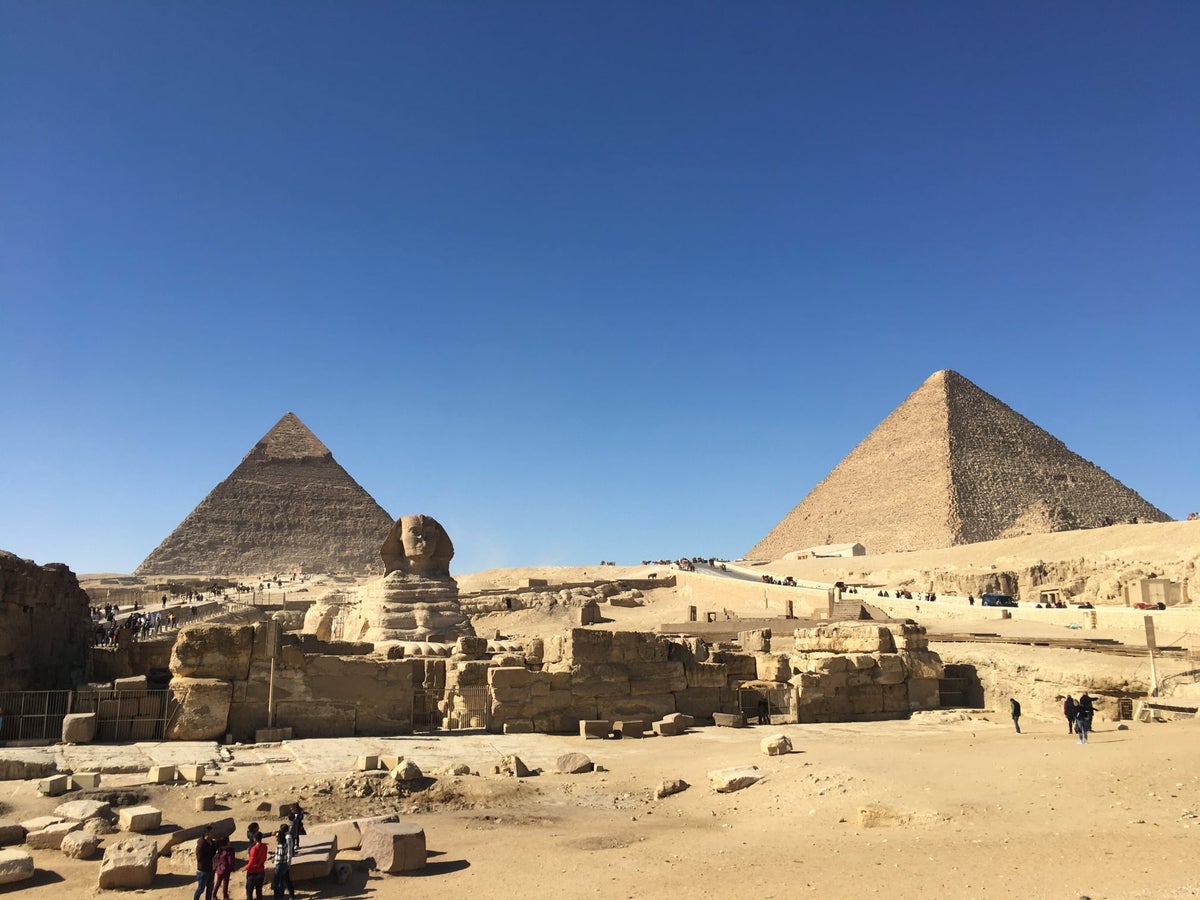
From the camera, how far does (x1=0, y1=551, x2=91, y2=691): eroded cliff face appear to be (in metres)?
9.96

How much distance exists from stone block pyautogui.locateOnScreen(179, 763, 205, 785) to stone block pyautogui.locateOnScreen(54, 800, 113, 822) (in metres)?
0.76

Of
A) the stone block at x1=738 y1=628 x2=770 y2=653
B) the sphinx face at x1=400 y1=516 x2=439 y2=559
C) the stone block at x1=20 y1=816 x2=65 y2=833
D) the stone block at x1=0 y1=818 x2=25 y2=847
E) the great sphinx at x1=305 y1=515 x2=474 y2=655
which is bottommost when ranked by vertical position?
the stone block at x1=0 y1=818 x2=25 y2=847

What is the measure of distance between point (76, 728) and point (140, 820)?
8.95ft

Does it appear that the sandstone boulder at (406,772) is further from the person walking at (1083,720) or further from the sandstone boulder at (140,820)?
the person walking at (1083,720)

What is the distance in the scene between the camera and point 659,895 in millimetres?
4652

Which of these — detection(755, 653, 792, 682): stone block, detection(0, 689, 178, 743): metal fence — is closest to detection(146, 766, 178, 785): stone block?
detection(0, 689, 178, 743): metal fence

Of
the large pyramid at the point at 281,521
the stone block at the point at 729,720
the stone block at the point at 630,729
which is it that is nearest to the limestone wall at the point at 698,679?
the stone block at the point at 729,720

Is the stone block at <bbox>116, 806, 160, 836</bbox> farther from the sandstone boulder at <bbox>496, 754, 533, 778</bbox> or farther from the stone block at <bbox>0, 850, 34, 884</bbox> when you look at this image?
the sandstone boulder at <bbox>496, 754, 533, 778</bbox>

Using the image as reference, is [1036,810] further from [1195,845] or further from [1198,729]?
[1198,729]

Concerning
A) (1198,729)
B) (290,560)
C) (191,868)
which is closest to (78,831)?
(191,868)

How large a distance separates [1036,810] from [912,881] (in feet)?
5.23

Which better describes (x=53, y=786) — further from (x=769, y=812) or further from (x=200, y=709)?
(x=769, y=812)

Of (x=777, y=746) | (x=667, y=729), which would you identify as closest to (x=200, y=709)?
(x=667, y=729)

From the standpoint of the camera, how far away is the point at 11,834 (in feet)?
18.0
